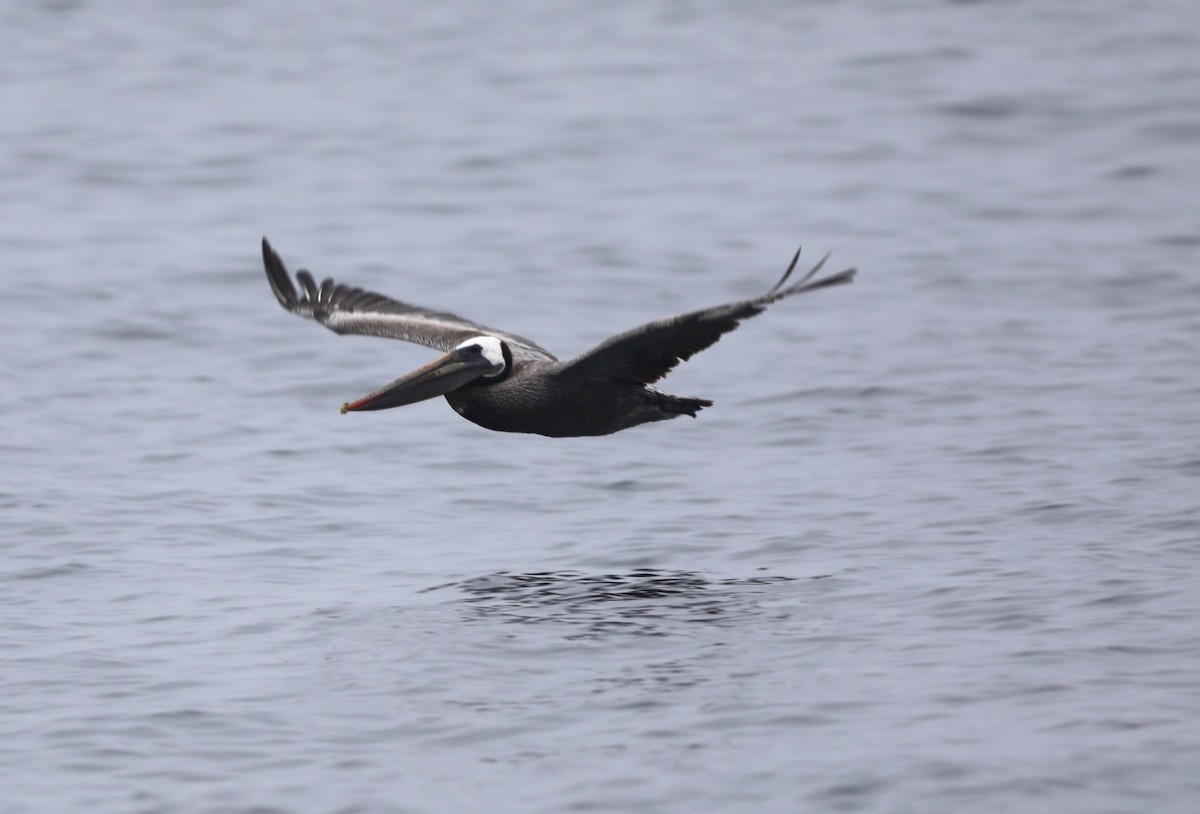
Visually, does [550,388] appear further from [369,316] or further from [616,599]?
[369,316]

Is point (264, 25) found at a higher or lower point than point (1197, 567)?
higher

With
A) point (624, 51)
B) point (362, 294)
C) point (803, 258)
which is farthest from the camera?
point (624, 51)

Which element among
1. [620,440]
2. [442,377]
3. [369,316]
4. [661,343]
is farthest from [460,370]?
[620,440]

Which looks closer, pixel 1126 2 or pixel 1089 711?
pixel 1089 711

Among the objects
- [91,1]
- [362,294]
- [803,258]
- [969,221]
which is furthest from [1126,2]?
[362,294]

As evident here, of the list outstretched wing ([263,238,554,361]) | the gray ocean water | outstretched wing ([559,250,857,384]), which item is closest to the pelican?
outstretched wing ([559,250,857,384])

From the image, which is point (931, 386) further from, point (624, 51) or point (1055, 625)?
point (624, 51)

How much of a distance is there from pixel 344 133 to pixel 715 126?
4605 mm

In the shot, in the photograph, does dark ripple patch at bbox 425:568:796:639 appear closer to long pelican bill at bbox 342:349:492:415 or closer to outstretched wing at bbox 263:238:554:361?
long pelican bill at bbox 342:349:492:415

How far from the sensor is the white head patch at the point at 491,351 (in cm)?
980

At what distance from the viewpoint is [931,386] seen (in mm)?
14109

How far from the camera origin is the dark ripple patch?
29.0 feet

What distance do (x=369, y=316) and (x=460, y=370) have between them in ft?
6.03

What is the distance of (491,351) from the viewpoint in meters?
9.80
